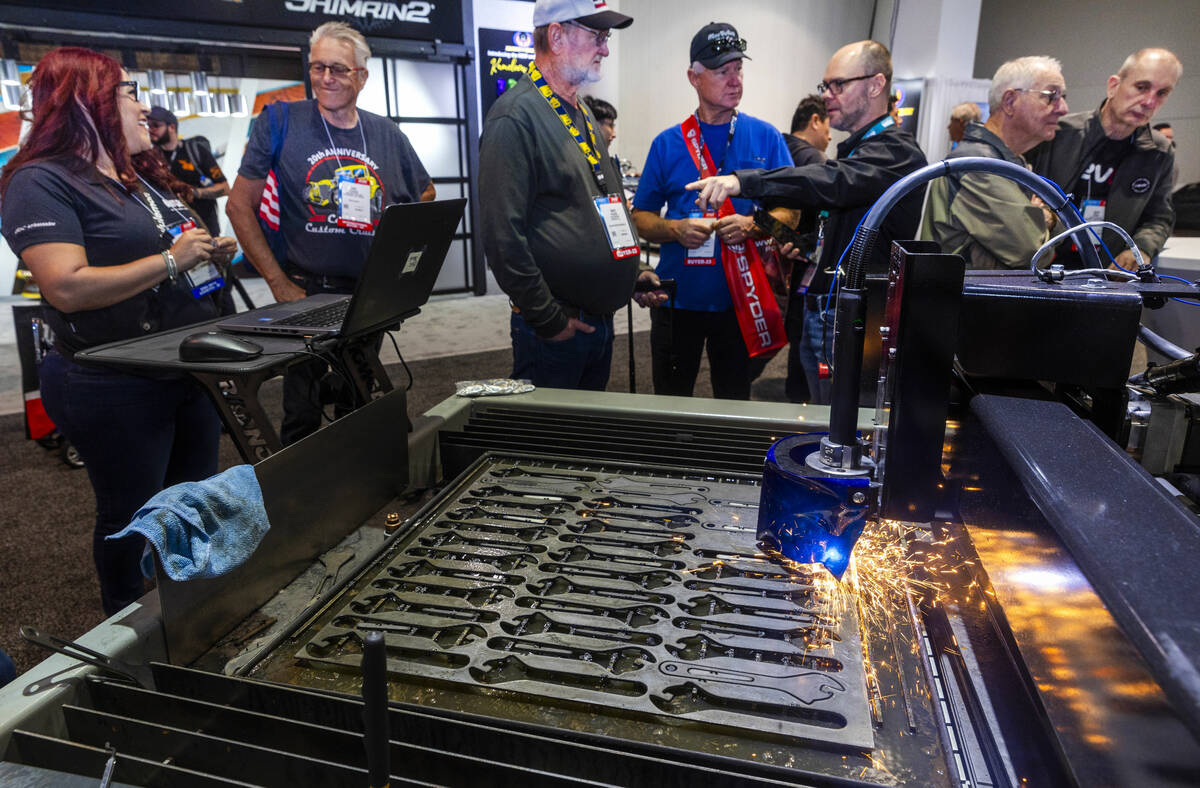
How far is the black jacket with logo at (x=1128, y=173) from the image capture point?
2.96m

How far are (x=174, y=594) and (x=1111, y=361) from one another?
0.96 metres

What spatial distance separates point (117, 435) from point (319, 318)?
58 cm

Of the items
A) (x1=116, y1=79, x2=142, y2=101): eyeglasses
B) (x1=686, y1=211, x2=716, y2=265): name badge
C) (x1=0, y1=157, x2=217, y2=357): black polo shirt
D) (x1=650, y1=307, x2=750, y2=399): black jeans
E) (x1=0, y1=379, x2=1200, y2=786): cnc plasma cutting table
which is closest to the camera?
(x1=0, y1=379, x2=1200, y2=786): cnc plasma cutting table

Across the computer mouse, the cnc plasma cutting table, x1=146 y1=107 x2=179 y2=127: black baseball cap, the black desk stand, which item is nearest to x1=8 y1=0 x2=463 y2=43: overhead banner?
x1=146 y1=107 x2=179 y2=127: black baseball cap

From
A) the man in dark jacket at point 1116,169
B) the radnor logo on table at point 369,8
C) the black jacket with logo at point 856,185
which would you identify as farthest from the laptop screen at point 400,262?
the radnor logo on table at point 369,8

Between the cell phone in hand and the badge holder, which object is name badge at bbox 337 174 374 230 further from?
the cell phone in hand

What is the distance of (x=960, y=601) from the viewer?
85cm

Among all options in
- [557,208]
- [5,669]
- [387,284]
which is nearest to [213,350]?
[387,284]

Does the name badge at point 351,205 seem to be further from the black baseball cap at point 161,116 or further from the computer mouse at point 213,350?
the black baseball cap at point 161,116

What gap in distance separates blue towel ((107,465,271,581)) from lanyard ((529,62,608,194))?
139 cm

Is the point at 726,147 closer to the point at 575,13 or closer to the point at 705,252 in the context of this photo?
the point at 705,252

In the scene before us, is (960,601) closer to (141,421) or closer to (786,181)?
(786,181)

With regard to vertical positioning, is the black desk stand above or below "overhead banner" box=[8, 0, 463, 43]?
below

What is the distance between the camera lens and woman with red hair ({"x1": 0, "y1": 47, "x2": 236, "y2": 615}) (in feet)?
5.00
